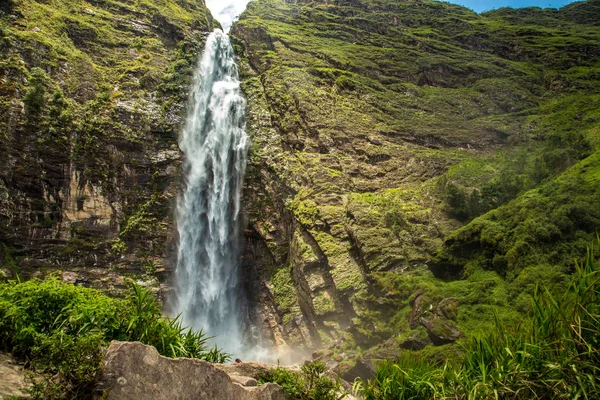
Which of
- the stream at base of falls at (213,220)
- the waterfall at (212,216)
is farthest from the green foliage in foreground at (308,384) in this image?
the waterfall at (212,216)

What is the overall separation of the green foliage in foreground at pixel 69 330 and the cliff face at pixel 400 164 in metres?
10.8

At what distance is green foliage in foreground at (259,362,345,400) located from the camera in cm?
784

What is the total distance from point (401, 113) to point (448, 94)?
271 inches

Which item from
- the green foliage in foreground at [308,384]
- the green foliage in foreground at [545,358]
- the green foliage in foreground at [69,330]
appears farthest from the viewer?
the green foliage in foreground at [308,384]

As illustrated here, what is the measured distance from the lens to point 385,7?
192 feet

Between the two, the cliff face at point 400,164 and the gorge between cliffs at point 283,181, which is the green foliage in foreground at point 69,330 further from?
A: the cliff face at point 400,164

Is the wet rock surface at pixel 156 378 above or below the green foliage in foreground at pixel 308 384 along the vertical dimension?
above

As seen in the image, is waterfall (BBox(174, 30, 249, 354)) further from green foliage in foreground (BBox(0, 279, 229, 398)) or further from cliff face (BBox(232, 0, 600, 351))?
green foliage in foreground (BBox(0, 279, 229, 398))

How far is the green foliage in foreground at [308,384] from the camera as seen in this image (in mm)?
7839

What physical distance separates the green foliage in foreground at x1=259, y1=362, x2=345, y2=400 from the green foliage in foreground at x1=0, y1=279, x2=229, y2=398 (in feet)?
6.41

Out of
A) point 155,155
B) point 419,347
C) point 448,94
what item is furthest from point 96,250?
point 448,94

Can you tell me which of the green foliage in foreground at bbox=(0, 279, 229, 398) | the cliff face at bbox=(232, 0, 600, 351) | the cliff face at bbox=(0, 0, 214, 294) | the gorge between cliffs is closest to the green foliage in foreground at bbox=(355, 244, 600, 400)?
the green foliage in foreground at bbox=(0, 279, 229, 398)

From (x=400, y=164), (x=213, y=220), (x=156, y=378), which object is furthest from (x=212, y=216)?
(x=156, y=378)

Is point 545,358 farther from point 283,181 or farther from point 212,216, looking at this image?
point 212,216
